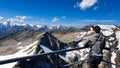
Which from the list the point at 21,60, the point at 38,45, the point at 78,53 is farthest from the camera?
the point at 78,53

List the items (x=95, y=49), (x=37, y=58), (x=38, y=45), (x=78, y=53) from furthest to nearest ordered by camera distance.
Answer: (x=78, y=53) < (x=38, y=45) < (x=95, y=49) < (x=37, y=58)

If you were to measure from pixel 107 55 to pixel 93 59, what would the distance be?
565 feet

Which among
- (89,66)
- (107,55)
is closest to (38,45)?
(107,55)

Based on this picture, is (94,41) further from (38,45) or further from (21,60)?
(38,45)

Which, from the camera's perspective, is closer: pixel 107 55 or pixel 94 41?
pixel 94 41

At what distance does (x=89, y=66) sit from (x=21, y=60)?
4.33 metres

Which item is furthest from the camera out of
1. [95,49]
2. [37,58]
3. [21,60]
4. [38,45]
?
[38,45]

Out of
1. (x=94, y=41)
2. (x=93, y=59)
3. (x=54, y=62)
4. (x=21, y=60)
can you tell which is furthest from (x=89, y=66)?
(x=21, y=60)

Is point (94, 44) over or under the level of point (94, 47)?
over

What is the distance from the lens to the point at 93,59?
29.2 feet

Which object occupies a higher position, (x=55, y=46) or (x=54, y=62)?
(x=54, y=62)

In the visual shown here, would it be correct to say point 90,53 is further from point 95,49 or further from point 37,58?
point 37,58

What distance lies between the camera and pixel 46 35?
18638cm

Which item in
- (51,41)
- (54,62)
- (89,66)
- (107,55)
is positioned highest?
(54,62)
